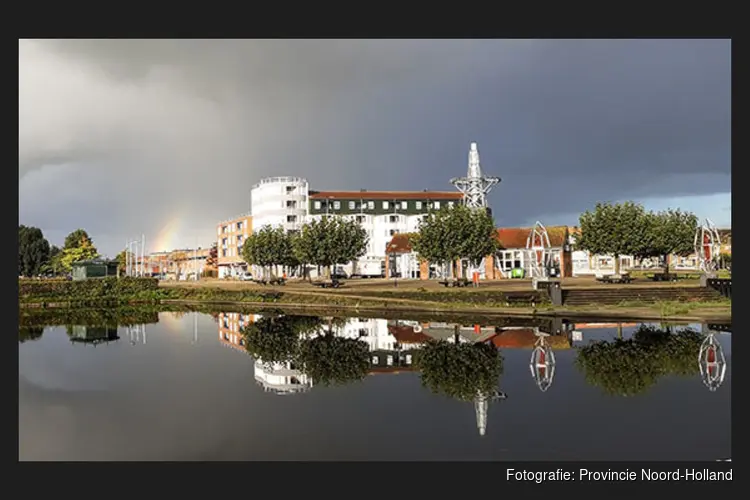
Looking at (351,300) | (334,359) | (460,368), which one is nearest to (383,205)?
(351,300)

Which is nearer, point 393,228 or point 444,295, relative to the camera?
point 444,295

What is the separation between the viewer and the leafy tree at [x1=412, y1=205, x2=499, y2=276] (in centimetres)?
5728

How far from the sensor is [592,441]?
15.1 m

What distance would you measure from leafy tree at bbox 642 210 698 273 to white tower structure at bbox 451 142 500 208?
2209 cm

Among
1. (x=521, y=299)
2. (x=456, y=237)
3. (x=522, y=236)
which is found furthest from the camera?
(x=522, y=236)

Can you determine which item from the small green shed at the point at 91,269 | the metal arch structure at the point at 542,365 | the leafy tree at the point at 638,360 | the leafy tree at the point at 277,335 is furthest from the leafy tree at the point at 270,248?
the leafy tree at the point at 638,360

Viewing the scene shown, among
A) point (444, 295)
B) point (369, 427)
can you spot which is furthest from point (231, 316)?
point (369, 427)

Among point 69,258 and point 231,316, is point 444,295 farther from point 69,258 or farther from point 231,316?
point 69,258

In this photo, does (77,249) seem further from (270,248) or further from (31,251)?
(270,248)

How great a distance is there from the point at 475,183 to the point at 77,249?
86346 mm

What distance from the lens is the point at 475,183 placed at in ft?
280

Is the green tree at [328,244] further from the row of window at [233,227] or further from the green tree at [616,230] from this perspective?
the row of window at [233,227]

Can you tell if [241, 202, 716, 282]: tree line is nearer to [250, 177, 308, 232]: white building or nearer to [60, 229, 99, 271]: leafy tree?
[250, 177, 308, 232]: white building
